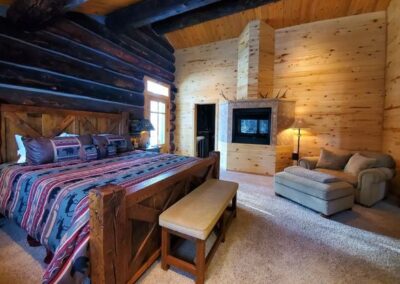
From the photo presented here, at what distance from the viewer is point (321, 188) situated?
8.83 feet

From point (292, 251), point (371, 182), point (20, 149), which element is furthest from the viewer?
point (371, 182)

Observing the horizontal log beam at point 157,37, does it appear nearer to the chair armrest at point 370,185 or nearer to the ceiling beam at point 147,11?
the ceiling beam at point 147,11

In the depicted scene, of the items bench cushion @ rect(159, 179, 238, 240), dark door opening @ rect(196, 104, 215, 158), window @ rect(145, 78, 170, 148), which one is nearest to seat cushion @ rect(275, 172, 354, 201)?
→ bench cushion @ rect(159, 179, 238, 240)

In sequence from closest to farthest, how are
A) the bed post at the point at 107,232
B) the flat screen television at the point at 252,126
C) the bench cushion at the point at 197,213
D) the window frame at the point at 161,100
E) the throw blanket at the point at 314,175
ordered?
the bed post at the point at 107,232
the bench cushion at the point at 197,213
the throw blanket at the point at 314,175
the flat screen television at the point at 252,126
the window frame at the point at 161,100

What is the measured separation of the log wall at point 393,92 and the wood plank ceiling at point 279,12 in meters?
0.55

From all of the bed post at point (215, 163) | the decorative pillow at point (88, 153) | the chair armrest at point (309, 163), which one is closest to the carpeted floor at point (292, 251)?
the bed post at point (215, 163)

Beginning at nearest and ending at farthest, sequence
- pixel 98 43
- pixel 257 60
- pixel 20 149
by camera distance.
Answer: pixel 20 149, pixel 98 43, pixel 257 60

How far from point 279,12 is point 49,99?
5005mm

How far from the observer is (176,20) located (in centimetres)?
486

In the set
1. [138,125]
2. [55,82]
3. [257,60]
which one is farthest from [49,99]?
[257,60]

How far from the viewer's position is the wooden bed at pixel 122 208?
3.95 ft

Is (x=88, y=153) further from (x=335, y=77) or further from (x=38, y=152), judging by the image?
(x=335, y=77)

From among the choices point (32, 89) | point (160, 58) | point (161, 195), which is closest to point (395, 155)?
point (161, 195)

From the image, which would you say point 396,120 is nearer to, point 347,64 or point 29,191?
point 347,64
